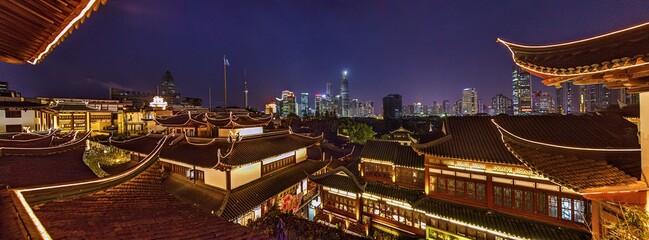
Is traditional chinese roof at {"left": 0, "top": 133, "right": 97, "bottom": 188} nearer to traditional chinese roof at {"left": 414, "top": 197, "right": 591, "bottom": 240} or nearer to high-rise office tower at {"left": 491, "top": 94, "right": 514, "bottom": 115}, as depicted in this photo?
traditional chinese roof at {"left": 414, "top": 197, "right": 591, "bottom": 240}

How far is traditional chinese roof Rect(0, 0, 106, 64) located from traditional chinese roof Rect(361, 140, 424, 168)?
13332 millimetres

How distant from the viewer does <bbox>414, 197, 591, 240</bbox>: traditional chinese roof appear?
865 centimetres

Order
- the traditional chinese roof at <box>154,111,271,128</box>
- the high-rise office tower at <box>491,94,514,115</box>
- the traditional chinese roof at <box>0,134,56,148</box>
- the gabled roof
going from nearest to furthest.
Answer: the gabled roof
the traditional chinese roof at <box>0,134,56,148</box>
the traditional chinese roof at <box>154,111,271,128</box>
the high-rise office tower at <box>491,94,514,115</box>

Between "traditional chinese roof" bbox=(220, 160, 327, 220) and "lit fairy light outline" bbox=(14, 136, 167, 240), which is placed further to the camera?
"traditional chinese roof" bbox=(220, 160, 327, 220)

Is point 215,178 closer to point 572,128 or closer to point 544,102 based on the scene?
point 572,128

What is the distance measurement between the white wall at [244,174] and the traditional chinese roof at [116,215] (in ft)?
22.5

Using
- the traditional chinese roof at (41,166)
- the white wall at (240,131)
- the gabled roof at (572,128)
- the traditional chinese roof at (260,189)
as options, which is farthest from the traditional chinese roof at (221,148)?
the gabled roof at (572,128)

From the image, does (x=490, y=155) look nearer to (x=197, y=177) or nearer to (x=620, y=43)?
(x=620, y=43)

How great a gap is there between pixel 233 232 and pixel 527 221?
37.7ft

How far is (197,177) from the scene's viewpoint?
1479 centimetres

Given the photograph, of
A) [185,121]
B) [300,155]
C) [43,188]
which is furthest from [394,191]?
[185,121]

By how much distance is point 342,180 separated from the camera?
14.9m

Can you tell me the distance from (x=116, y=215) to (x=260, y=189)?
10072 mm

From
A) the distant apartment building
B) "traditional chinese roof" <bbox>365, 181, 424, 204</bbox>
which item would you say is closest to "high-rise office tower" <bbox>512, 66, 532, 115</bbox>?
"traditional chinese roof" <bbox>365, 181, 424, 204</bbox>
